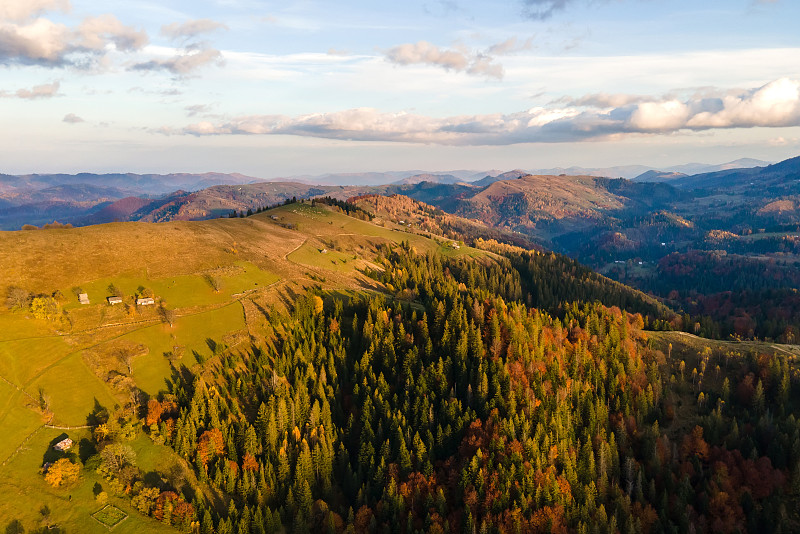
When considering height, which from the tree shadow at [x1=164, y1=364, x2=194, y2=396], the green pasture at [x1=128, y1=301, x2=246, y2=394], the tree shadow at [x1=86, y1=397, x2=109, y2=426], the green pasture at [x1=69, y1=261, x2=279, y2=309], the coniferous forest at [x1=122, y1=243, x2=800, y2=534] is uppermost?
the green pasture at [x1=69, y1=261, x2=279, y2=309]

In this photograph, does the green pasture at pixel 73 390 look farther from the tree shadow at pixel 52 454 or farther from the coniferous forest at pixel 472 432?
the coniferous forest at pixel 472 432

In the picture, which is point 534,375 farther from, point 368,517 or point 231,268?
point 231,268

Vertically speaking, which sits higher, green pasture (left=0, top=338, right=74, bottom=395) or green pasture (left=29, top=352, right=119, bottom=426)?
green pasture (left=0, top=338, right=74, bottom=395)

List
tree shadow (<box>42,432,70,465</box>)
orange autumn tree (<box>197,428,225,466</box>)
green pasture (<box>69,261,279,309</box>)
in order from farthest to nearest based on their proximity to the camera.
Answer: green pasture (<box>69,261,279,309</box>), orange autumn tree (<box>197,428,225,466</box>), tree shadow (<box>42,432,70,465</box>)

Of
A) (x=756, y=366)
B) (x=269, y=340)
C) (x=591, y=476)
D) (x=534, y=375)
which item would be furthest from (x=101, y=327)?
(x=756, y=366)

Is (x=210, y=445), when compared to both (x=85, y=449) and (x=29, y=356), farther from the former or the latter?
(x=29, y=356)

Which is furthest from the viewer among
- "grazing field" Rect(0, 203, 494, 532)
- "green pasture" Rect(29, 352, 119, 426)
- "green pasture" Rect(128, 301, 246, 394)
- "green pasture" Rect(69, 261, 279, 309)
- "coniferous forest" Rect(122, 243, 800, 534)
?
"green pasture" Rect(69, 261, 279, 309)

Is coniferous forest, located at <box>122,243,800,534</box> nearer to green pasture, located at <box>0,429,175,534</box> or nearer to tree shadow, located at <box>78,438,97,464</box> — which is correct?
green pasture, located at <box>0,429,175,534</box>

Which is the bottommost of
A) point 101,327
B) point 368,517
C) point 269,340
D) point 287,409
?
point 368,517

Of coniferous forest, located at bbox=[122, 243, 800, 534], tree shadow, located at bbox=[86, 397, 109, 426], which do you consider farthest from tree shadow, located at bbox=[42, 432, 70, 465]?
coniferous forest, located at bbox=[122, 243, 800, 534]
